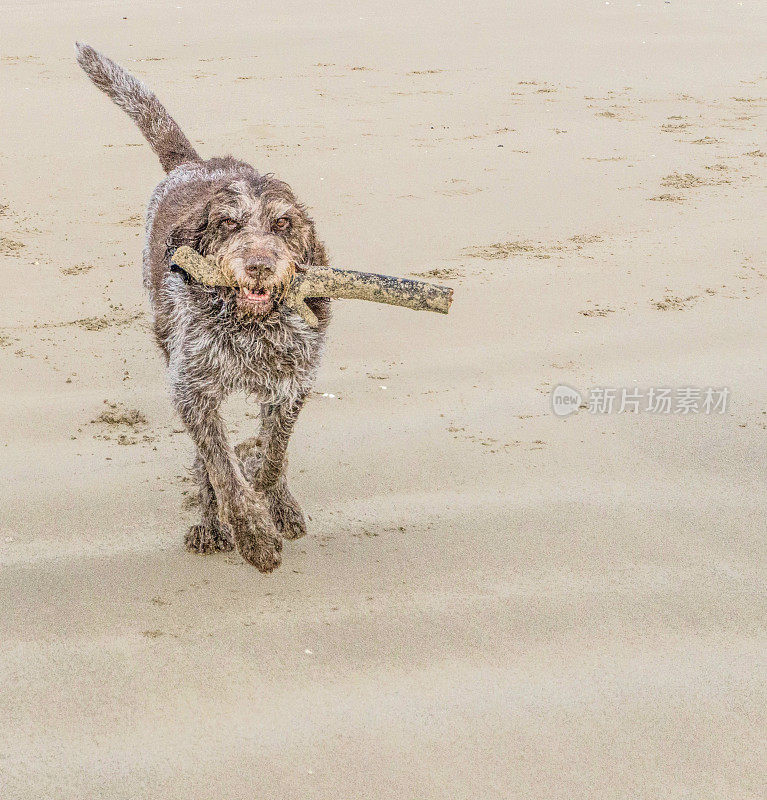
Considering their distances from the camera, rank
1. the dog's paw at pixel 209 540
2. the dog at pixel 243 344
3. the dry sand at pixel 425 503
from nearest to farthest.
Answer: the dry sand at pixel 425 503
the dog at pixel 243 344
the dog's paw at pixel 209 540

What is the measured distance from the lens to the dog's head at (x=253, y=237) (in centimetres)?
374

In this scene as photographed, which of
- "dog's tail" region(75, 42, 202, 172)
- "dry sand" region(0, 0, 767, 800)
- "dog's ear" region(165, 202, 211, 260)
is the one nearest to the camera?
"dry sand" region(0, 0, 767, 800)

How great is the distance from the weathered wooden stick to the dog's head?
0.17ft

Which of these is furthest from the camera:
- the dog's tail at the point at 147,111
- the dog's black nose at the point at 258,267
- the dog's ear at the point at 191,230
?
the dog's tail at the point at 147,111

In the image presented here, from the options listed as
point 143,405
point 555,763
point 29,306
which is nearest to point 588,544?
point 555,763

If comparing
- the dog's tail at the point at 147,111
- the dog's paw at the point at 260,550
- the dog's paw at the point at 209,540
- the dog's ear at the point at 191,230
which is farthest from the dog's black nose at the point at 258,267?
the dog's tail at the point at 147,111

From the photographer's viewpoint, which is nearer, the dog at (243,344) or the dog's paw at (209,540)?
the dog at (243,344)

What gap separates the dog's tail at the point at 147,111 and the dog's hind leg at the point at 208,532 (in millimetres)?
2124

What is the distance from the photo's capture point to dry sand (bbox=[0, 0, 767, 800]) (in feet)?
10.7

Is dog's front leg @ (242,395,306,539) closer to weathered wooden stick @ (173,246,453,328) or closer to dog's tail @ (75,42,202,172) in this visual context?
weathered wooden stick @ (173,246,453,328)

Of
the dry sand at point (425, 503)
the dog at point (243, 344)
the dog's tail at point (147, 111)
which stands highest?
the dog's tail at point (147, 111)

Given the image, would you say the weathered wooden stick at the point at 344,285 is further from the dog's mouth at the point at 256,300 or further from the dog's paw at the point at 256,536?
the dog's paw at the point at 256,536

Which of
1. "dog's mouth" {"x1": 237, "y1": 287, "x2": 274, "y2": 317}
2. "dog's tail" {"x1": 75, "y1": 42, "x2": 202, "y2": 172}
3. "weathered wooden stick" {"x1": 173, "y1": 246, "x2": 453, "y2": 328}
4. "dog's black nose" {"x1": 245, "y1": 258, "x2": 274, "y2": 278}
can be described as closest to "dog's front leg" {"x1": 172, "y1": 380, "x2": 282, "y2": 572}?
"dog's mouth" {"x1": 237, "y1": 287, "x2": 274, "y2": 317}

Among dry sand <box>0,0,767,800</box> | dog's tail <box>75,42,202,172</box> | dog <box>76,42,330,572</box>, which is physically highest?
dog's tail <box>75,42,202,172</box>
